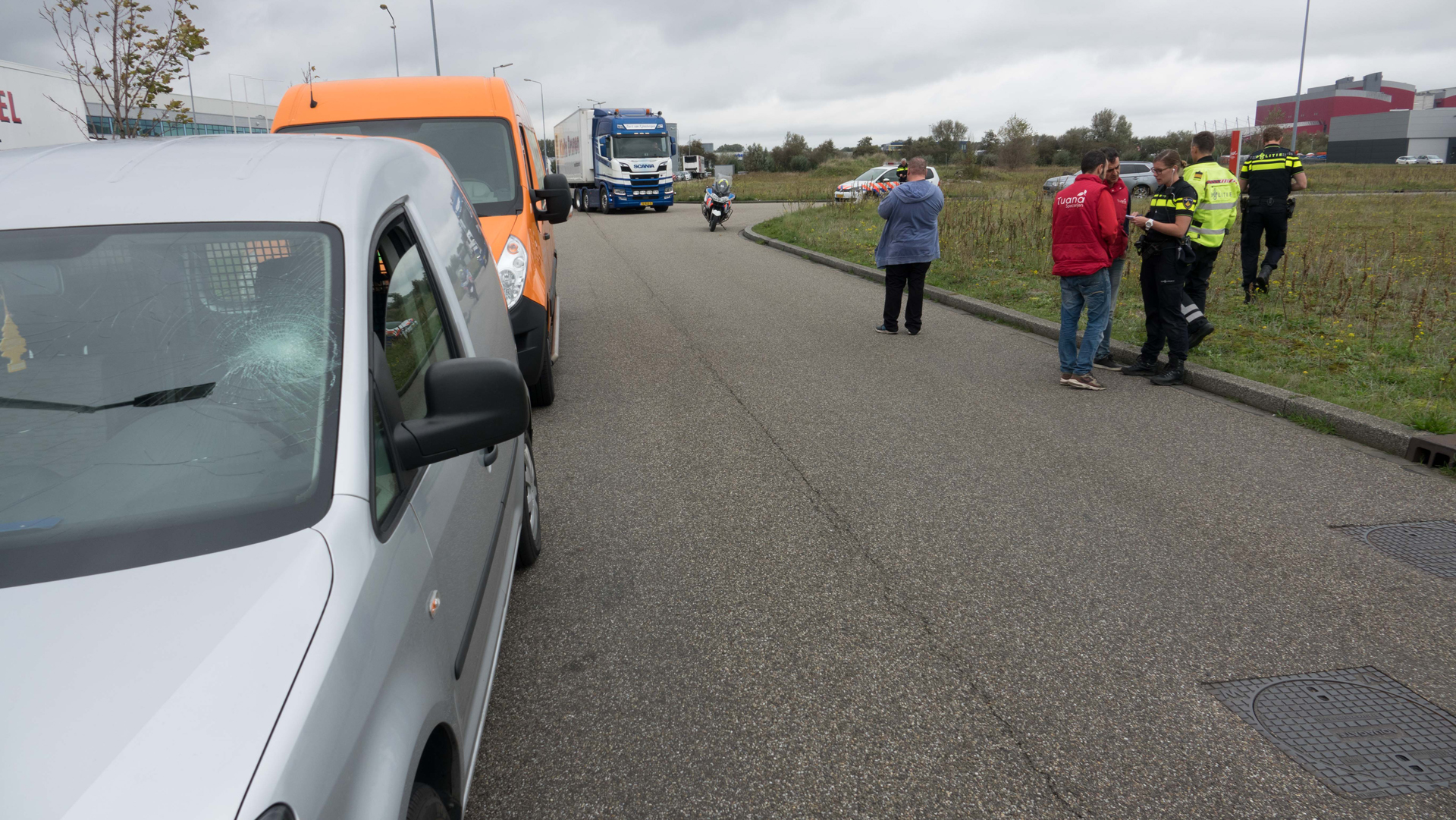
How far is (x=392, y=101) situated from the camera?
761 cm

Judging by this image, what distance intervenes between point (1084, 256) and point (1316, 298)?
477 cm

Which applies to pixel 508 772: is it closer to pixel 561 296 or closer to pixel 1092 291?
pixel 1092 291

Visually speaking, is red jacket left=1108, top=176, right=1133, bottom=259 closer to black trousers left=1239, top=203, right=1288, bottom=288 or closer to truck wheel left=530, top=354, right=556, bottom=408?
black trousers left=1239, top=203, right=1288, bottom=288

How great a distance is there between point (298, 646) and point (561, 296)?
12.0 meters

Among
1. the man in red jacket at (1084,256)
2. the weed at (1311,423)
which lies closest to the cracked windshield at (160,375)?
the man in red jacket at (1084,256)

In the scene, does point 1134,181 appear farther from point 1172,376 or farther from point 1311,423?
point 1311,423

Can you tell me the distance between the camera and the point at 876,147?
3280 inches

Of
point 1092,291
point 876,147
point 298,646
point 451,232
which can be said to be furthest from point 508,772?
point 876,147

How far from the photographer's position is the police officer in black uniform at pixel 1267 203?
1048 cm

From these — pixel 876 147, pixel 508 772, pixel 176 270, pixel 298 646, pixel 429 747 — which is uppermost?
pixel 876 147

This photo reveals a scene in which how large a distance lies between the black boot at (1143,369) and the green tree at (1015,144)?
5188 cm

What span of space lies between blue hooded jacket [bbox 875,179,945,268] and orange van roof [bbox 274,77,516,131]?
4226 mm

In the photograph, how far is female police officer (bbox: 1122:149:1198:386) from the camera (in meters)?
7.46

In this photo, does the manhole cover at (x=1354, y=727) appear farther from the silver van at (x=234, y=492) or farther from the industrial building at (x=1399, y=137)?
the industrial building at (x=1399, y=137)
